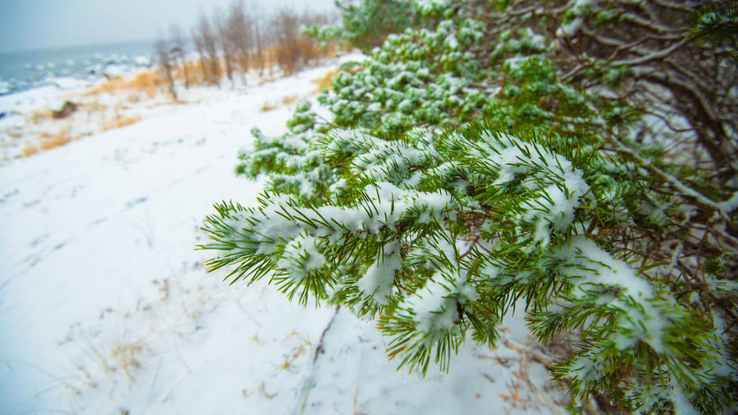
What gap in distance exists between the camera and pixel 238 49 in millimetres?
20172

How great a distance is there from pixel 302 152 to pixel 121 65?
39.0 m

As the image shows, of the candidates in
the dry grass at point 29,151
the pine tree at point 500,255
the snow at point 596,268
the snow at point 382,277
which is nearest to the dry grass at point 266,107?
the dry grass at point 29,151

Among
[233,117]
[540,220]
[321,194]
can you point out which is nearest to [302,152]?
[321,194]

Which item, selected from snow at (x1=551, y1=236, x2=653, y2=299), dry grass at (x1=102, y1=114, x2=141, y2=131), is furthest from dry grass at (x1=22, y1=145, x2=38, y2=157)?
snow at (x1=551, y1=236, x2=653, y2=299)

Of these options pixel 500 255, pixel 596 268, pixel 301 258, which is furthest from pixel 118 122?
pixel 596 268

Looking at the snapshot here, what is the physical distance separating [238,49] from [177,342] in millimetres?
23127

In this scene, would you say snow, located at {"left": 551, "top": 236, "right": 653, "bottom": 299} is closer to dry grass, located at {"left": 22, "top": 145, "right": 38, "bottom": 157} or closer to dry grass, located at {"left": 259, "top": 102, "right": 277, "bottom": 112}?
dry grass, located at {"left": 259, "top": 102, "right": 277, "bottom": 112}

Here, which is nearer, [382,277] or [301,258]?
[301,258]

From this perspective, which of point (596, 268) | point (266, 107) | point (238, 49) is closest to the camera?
point (596, 268)

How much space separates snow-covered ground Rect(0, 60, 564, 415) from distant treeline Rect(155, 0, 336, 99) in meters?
15.5

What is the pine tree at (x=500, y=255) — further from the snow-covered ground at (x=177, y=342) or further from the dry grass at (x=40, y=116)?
the dry grass at (x=40, y=116)

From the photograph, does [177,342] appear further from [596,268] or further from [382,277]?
[596,268]

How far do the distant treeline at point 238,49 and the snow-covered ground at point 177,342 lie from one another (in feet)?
50.8

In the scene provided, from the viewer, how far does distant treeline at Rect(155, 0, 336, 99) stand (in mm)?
18031
